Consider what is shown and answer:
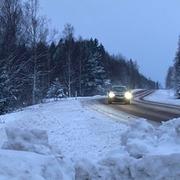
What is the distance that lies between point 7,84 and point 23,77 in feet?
14.0

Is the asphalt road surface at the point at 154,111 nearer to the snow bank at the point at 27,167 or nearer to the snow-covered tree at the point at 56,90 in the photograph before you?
the snow bank at the point at 27,167

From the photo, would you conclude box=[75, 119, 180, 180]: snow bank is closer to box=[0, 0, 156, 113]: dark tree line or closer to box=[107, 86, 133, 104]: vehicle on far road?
box=[0, 0, 156, 113]: dark tree line

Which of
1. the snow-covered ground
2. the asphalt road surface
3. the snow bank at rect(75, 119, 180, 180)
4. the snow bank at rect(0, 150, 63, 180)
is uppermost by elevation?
the snow bank at rect(0, 150, 63, 180)

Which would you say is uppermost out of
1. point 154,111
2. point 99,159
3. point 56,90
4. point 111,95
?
point 56,90

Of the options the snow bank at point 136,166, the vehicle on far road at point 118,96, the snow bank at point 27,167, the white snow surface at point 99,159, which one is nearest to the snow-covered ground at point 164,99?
the vehicle on far road at point 118,96

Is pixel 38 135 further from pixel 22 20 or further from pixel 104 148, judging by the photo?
pixel 22 20

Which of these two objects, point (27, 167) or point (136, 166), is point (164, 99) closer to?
point (136, 166)

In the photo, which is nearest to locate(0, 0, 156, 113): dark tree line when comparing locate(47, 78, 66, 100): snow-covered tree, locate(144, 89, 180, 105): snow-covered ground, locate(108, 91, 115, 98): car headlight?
locate(47, 78, 66, 100): snow-covered tree

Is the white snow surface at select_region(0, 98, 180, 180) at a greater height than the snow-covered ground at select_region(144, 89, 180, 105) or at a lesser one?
greater

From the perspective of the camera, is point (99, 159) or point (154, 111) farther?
point (154, 111)

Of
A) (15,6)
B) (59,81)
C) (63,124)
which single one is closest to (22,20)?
(15,6)

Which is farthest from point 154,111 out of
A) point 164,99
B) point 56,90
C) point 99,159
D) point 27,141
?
point 56,90

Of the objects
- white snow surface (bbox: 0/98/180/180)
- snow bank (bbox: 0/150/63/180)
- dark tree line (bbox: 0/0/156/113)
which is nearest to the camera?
snow bank (bbox: 0/150/63/180)

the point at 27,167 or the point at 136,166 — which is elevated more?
the point at 27,167
